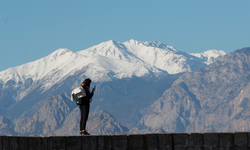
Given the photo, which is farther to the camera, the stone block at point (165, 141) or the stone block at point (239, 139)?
the stone block at point (239, 139)

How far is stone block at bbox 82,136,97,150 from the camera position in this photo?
1753 cm

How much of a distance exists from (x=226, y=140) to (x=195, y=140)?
128 centimetres

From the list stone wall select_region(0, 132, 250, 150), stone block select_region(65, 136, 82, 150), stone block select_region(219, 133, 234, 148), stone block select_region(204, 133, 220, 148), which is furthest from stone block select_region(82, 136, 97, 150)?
stone block select_region(219, 133, 234, 148)

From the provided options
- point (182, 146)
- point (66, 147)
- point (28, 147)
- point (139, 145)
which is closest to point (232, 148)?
point (182, 146)

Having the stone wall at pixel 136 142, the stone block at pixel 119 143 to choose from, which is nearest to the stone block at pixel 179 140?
the stone wall at pixel 136 142

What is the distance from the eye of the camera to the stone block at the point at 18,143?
55.6ft

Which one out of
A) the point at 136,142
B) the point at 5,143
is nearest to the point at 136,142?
the point at 136,142

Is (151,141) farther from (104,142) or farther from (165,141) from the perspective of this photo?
(104,142)

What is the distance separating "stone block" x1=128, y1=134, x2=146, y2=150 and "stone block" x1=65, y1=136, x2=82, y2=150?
1.89 meters

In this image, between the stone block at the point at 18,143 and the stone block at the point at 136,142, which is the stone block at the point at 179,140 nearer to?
the stone block at the point at 136,142

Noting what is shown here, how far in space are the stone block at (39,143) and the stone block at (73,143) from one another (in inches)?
28.8

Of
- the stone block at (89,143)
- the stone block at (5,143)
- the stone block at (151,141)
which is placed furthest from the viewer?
the stone block at (151,141)

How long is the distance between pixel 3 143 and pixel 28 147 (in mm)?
940

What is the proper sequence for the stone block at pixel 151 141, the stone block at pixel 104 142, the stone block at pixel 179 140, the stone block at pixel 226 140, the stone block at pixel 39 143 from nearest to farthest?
the stone block at pixel 39 143 < the stone block at pixel 104 142 < the stone block at pixel 151 141 < the stone block at pixel 179 140 < the stone block at pixel 226 140
